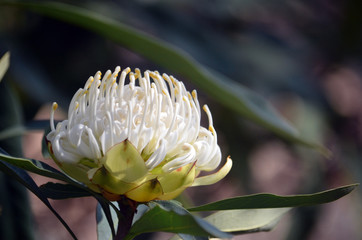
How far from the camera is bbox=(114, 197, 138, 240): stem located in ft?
1.71

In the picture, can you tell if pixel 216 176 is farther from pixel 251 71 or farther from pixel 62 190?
pixel 251 71

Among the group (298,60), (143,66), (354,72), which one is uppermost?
(354,72)

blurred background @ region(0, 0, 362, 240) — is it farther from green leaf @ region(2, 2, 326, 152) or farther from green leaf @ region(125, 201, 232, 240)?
green leaf @ region(125, 201, 232, 240)

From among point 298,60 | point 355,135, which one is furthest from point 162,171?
point 355,135

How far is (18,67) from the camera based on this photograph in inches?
64.1

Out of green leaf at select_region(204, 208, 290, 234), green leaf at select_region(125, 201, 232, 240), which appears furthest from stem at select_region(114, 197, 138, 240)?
green leaf at select_region(204, 208, 290, 234)

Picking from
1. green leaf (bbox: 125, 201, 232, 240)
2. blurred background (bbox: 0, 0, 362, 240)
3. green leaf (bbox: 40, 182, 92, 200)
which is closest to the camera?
green leaf (bbox: 125, 201, 232, 240)

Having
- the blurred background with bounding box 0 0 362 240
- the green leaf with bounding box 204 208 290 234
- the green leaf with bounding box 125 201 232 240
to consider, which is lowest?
the green leaf with bounding box 125 201 232 240

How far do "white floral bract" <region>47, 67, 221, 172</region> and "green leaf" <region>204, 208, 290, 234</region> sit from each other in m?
0.08

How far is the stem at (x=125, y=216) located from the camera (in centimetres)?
52

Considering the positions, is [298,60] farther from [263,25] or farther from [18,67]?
[18,67]

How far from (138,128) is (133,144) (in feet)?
0.05

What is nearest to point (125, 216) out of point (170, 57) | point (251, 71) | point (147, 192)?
point (147, 192)

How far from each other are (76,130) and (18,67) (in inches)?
46.9
